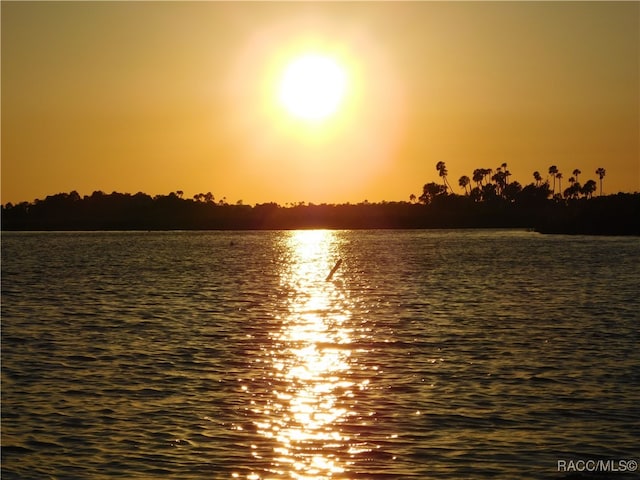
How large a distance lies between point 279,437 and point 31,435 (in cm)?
528

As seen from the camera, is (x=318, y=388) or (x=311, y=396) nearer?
(x=311, y=396)

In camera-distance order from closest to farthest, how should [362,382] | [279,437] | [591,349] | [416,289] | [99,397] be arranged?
[279,437], [99,397], [362,382], [591,349], [416,289]

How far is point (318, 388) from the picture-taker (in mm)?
24031

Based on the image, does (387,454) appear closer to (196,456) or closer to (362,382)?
(196,456)

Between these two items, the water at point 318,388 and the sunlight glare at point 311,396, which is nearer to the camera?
the sunlight glare at point 311,396

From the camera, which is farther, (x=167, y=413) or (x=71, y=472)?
(x=167, y=413)

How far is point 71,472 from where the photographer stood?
17.2 m

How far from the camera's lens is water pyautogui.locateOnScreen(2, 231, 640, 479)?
17812 mm

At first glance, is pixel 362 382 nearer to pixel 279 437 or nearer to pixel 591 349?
pixel 279 437

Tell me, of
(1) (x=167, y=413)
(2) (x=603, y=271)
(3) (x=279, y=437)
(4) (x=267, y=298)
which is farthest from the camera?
(2) (x=603, y=271)

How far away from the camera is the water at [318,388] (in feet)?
58.4

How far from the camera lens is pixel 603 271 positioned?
7525 cm

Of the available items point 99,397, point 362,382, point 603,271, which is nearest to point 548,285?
point 603,271

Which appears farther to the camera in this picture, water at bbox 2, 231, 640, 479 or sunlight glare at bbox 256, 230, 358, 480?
water at bbox 2, 231, 640, 479
